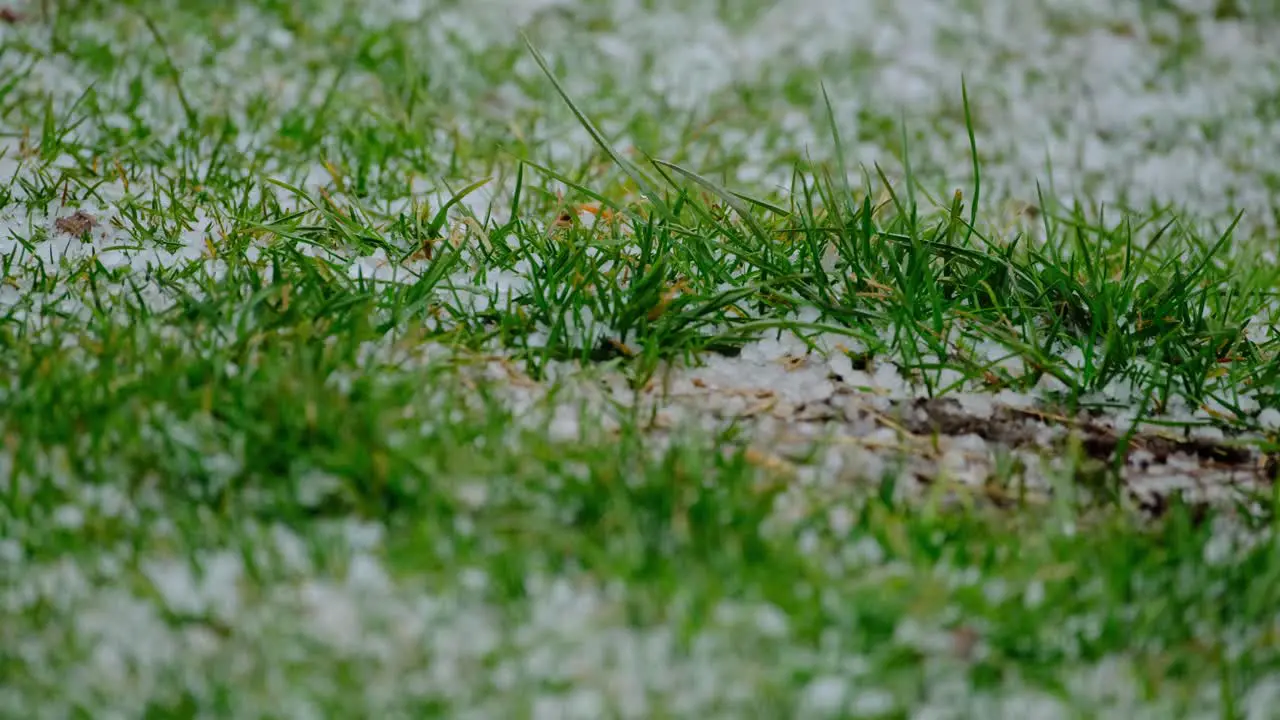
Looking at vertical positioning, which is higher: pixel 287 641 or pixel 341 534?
pixel 341 534

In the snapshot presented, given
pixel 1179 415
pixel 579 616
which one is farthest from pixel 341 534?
pixel 1179 415

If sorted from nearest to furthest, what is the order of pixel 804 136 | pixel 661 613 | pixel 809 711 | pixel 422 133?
pixel 809 711
pixel 661 613
pixel 422 133
pixel 804 136

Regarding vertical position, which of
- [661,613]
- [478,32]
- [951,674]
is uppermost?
[478,32]

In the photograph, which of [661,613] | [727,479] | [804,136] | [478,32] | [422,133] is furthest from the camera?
[478,32]

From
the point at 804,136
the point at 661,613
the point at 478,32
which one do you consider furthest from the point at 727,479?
the point at 478,32

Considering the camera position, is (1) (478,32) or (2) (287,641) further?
(1) (478,32)

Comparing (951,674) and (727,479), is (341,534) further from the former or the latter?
(951,674)
